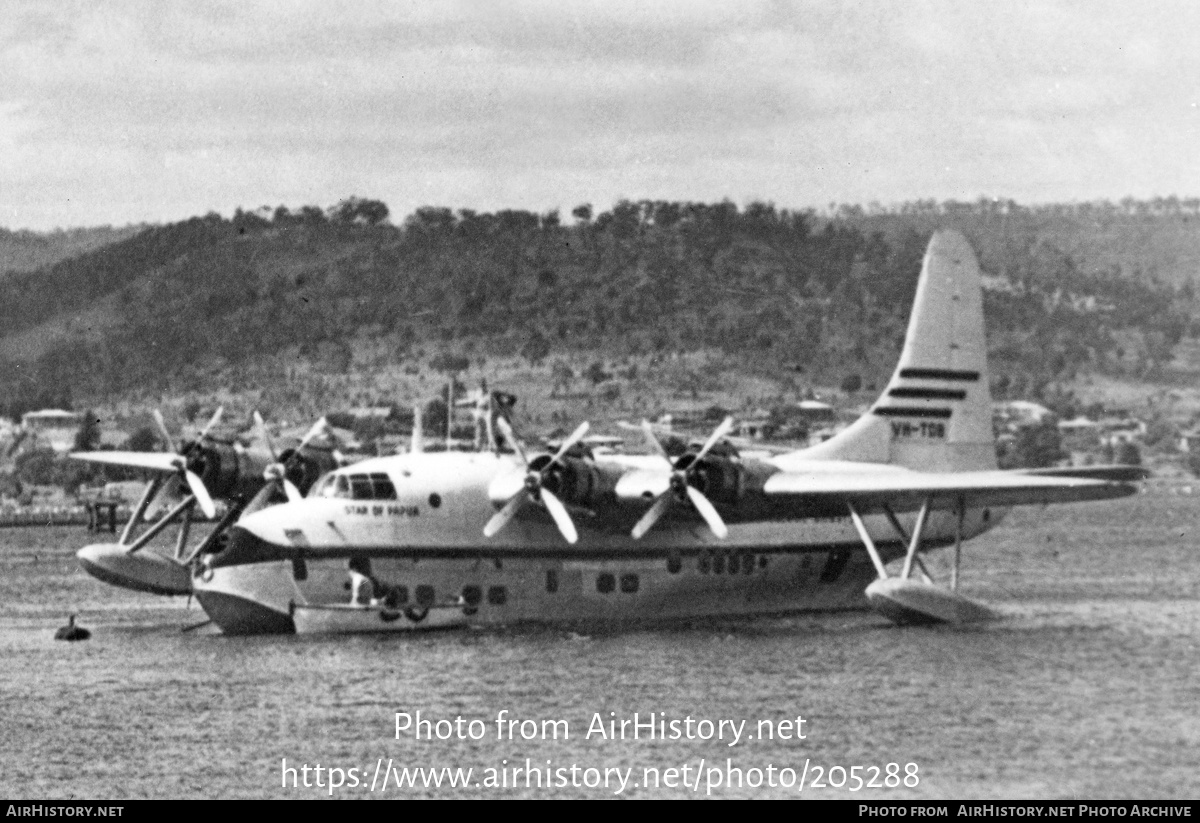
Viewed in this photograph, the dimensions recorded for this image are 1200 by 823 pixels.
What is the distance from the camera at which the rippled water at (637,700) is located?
40.3 m

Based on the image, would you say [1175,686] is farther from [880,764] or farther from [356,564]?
[356,564]

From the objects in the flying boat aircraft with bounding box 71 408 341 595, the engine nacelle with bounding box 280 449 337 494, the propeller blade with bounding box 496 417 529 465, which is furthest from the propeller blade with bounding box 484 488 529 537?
the engine nacelle with bounding box 280 449 337 494

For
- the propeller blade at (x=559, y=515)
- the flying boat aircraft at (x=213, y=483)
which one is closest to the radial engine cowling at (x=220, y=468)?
the flying boat aircraft at (x=213, y=483)

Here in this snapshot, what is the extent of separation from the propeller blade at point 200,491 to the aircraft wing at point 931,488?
15838 mm

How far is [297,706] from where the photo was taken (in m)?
47.4

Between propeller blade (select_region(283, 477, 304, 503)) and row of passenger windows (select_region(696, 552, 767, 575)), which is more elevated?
propeller blade (select_region(283, 477, 304, 503))

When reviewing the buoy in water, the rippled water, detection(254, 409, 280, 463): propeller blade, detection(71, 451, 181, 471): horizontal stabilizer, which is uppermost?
detection(254, 409, 280, 463): propeller blade

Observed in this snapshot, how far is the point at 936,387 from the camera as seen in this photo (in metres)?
66.2

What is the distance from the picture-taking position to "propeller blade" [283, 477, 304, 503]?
204 ft

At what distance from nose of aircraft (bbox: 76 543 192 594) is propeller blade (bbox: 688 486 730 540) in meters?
17.1

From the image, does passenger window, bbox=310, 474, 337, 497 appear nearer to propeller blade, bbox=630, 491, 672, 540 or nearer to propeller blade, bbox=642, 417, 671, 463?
propeller blade, bbox=630, 491, 672, 540
